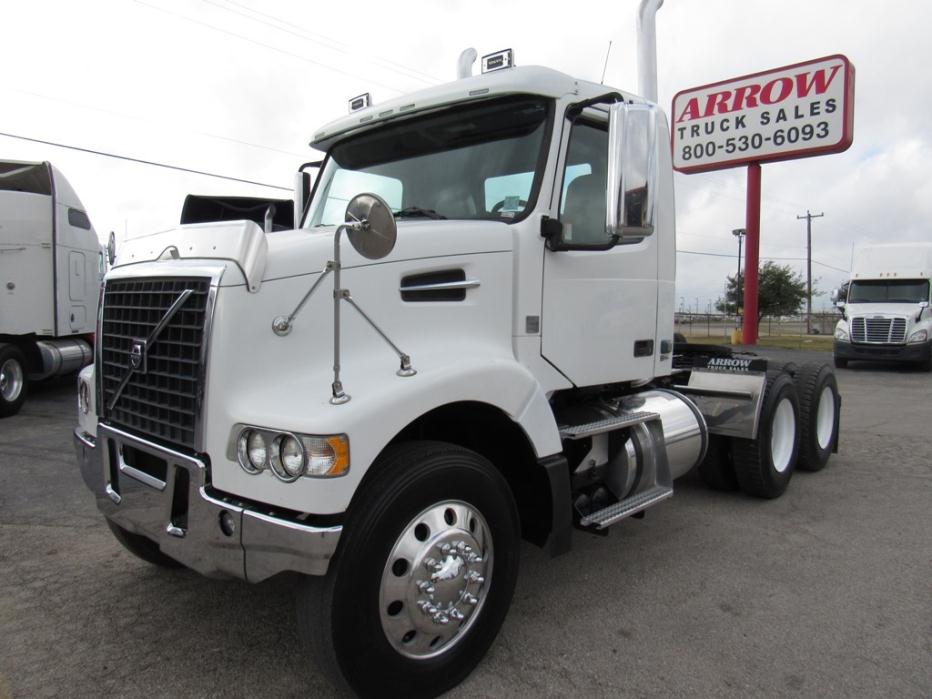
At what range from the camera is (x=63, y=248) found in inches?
397

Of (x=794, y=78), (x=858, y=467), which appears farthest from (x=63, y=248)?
(x=794, y=78)

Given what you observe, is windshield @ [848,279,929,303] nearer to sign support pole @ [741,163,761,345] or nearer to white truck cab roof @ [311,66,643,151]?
sign support pole @ [741,163,761,345]

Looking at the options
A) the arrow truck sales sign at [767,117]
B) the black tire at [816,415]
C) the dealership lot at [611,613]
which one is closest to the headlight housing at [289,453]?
the dealership lot at [611,613]

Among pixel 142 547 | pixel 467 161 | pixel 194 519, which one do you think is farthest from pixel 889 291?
pixel 194 519

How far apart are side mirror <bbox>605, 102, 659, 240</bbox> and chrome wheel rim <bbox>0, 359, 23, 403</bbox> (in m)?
9.19

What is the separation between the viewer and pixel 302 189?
444cm

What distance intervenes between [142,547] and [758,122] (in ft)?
58.5

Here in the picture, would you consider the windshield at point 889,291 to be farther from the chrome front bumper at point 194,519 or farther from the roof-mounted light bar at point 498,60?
the chrome front bumper at point 194,519

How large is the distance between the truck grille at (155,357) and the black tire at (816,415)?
526 centimetres

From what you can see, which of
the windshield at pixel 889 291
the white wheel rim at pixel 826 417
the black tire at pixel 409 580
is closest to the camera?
the black tire at pixel 409 580

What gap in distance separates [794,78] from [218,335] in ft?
58.4

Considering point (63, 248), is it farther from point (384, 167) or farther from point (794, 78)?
point (794, 78)

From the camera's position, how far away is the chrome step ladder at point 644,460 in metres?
3.62

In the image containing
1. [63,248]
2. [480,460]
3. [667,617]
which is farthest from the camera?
[63,248]
